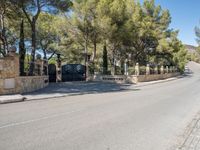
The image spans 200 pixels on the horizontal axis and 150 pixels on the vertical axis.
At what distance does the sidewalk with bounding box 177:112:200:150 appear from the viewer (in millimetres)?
6467

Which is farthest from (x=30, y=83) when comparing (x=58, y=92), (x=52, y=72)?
(x=52, y=72)

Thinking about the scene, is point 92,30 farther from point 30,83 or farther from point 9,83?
point 9,83

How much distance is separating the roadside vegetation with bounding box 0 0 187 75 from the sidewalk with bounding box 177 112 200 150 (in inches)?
597

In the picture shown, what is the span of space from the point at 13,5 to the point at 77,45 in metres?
16.5

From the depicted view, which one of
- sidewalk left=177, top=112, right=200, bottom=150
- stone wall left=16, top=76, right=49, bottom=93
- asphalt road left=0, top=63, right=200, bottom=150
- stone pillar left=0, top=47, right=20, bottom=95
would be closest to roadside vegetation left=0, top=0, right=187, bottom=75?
stone wall left=16, top=76, right=49, bottom=93

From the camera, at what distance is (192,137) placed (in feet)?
24.3

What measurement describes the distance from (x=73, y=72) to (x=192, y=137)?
81.4 ft

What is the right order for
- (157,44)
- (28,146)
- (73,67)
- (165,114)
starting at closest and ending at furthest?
1. (28,146)
2. (165,114)
3. (73,67)
4. (157,44)

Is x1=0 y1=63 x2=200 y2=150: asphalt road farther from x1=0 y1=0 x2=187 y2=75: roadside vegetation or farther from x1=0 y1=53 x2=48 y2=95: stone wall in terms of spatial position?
x1=0 y1=0 x2=187 y2=75: roadside vegetation

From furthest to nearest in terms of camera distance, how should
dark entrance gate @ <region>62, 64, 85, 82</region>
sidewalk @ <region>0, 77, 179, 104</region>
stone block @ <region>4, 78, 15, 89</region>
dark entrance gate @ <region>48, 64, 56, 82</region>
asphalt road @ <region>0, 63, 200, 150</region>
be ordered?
1. dark entrance gate @ <region>62, 64, 85, 82</region>
2. dark entrance gate @ <region>48, 64, 56, 82</region>
3. stone block @ <region>4, 78, 15, 89</region>
4. sidewalk @ <region>0, 77, 179, 104</region>
5. asphalt road @ <region>0, 63, 200, 150</region>

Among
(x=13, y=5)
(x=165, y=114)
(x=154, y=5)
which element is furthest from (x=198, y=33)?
(x=165, y=114)

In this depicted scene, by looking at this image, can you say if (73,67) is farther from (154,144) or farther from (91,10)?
(154,144)

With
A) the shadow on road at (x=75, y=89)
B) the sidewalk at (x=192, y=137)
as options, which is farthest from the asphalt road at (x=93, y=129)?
the shadow on road at (x=75, y=89)

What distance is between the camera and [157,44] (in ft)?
147
